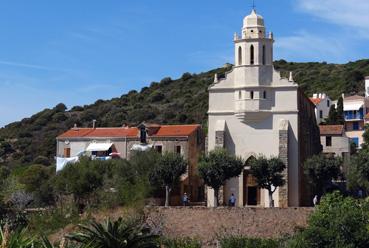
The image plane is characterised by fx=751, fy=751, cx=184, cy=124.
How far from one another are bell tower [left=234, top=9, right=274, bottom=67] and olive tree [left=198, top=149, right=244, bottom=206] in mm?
8897

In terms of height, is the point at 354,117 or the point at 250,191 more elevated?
the point at 354,117

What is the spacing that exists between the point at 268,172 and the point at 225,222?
6.63 m

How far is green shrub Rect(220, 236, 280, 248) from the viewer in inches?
1881

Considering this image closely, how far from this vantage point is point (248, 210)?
52.5 metres

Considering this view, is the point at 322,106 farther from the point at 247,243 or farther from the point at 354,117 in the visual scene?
the point at 247,243

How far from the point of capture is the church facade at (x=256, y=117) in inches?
2377

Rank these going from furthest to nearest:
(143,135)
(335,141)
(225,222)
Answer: (335,141)
(143,135)
(225,222)

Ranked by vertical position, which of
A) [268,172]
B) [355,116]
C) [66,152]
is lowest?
[268,172]

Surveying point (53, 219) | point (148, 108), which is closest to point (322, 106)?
point (148, 108)

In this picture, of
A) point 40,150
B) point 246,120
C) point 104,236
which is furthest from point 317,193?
point 40,150

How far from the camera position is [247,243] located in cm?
4800

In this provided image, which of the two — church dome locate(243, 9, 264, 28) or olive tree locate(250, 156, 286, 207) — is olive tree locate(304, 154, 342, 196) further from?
church dome locate(243, 9, 264, 28)

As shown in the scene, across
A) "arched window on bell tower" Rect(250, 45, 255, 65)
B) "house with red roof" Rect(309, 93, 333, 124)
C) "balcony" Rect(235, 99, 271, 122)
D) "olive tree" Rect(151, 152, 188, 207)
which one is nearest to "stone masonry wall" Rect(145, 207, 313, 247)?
"olive tree" Rect(151, 152, 188, 207)

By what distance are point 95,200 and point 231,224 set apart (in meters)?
12.7
